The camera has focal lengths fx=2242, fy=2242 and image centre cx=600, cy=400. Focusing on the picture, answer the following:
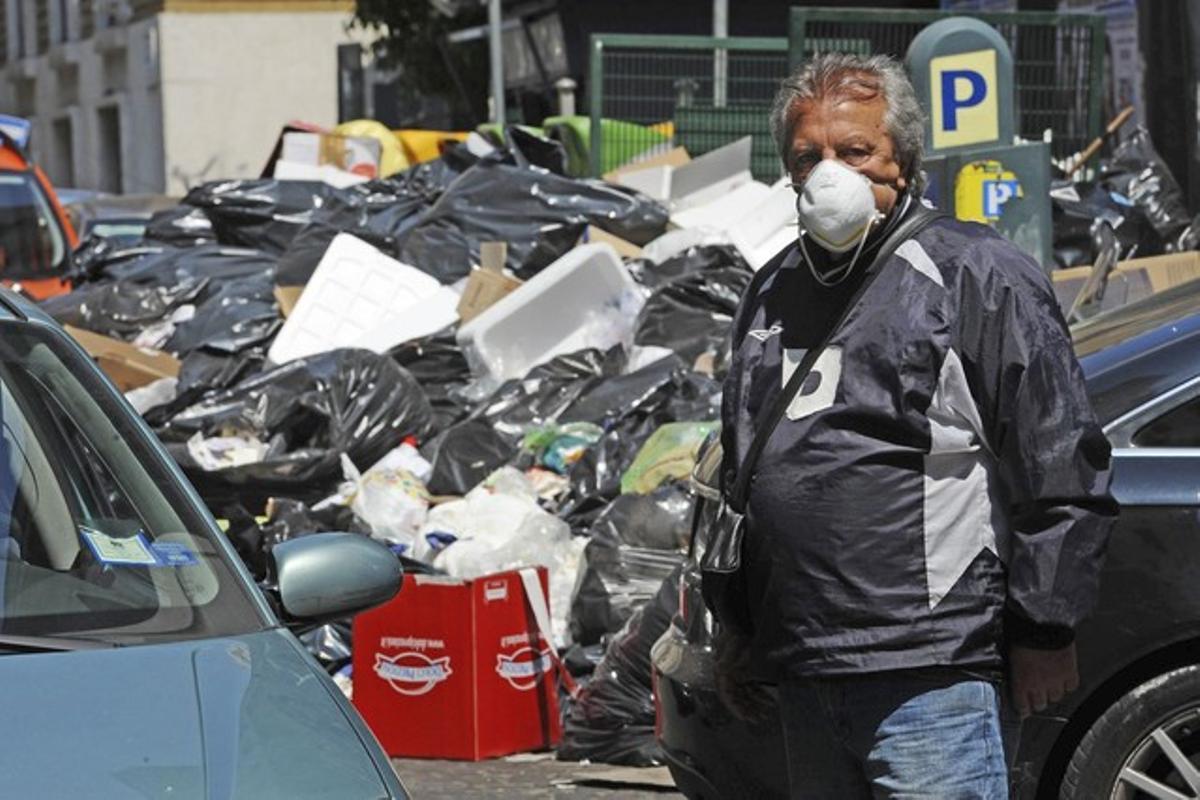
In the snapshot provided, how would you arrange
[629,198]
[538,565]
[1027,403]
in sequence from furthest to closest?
[629,198] → [538,565] → [1027,403]

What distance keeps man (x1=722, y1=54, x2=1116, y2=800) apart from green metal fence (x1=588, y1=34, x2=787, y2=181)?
12095 millimetres

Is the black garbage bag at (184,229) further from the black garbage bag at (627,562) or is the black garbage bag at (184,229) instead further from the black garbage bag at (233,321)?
the black garbage bag at (627,562)

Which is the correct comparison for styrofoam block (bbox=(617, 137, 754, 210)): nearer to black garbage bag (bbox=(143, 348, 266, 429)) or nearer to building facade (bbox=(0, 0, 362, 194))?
black garbage bag (bbox=(143, 348, 266, 429))

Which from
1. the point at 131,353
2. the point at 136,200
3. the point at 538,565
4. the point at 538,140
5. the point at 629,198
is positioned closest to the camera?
the point at 538,565

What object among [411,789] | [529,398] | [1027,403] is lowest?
[411,789]

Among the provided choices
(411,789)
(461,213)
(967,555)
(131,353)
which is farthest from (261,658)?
(461,213)

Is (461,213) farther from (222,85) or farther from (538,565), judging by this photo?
(222,85)

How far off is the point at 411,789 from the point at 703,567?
3.29 m

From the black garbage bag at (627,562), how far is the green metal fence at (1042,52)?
19.4 feet

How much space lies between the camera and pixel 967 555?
129 inches

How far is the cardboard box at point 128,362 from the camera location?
Result: 35.7 feet

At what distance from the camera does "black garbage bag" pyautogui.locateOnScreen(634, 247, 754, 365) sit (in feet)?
33.7

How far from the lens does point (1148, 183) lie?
12.3 m

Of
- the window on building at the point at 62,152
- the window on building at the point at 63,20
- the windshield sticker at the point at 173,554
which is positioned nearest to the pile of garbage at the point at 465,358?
the windshield sticker at the point at 173,554
